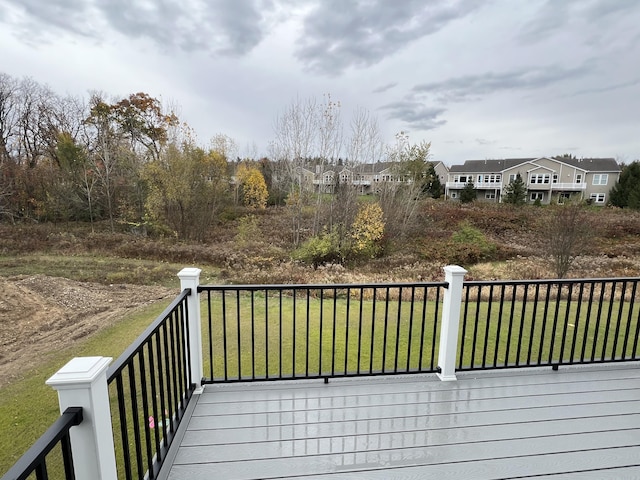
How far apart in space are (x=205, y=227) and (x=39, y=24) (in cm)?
825

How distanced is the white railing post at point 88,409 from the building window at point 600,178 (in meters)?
37.6

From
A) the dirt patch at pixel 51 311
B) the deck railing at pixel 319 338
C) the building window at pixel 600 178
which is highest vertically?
the building window at pixel 600 178

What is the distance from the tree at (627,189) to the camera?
22.6 meters

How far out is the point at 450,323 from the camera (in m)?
2.74

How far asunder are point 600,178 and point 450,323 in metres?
35.5

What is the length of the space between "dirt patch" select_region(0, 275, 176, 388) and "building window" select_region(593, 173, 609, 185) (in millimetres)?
35110

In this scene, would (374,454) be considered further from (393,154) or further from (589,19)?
(393,154)

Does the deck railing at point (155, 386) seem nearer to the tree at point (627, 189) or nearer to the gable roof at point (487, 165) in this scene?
the tree at point (627, 189)

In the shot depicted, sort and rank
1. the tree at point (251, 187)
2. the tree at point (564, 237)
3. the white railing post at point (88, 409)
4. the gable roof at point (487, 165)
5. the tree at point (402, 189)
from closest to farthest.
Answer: the white railing post at point (88, 409), the tree at point (564, 237), the tree at point (402, 189), the tree at point (251, 187), the gable roof at point (487, 165)

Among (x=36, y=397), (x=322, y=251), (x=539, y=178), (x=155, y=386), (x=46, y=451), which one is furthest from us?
(x=539, y=178)

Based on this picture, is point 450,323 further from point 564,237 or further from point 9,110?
point 9,110

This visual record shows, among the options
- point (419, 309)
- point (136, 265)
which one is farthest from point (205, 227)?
point (419, 309)

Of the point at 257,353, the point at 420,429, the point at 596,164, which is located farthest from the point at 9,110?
the point at 596,164

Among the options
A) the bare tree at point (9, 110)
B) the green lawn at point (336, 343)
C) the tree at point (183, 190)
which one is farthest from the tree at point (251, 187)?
the green lawn at point (336, 343)
